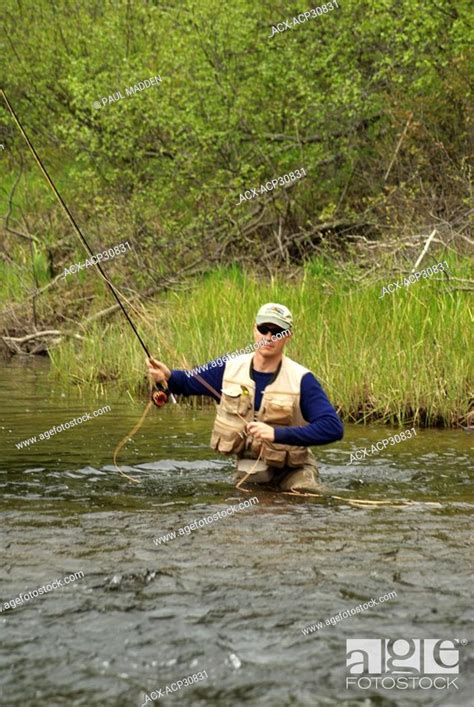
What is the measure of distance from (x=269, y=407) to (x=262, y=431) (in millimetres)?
290

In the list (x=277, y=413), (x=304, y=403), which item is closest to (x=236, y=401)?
(x=277, y=413)

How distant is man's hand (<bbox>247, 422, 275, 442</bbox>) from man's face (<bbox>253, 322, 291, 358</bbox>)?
47cm

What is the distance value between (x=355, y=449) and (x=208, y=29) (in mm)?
11040

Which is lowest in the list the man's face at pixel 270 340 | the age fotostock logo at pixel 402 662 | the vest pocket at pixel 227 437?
the age fotostock logo at pixel 402 662

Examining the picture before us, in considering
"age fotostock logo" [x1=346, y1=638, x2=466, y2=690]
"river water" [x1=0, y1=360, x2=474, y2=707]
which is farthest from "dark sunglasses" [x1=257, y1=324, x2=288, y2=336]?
"age fotostock logo" [x1=346, y1=638, x2=466, y2=690]

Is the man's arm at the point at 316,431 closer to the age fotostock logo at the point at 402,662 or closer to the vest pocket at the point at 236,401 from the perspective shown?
the vest pocket at the point at 236,401

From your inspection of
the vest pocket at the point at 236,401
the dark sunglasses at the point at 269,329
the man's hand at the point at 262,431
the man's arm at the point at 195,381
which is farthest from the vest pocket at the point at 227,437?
the dark sunglasses at the point at 269,329

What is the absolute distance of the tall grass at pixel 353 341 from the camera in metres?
10.6

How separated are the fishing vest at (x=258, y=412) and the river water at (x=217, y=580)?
0.30 meters

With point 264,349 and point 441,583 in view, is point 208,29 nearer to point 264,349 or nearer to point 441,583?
point 264,349

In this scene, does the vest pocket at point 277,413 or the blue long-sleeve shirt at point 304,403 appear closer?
the blue long-sleeve shirt at point 304,403

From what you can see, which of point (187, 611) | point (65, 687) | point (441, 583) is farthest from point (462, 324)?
point (65, 687)

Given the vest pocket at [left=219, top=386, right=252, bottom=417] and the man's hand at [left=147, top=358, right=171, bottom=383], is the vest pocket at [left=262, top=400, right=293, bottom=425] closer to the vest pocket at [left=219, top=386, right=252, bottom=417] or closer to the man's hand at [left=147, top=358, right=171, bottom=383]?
the vest pocket at [left=219, top=386, right=252, bottom=417]

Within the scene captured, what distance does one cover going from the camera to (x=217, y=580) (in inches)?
203
